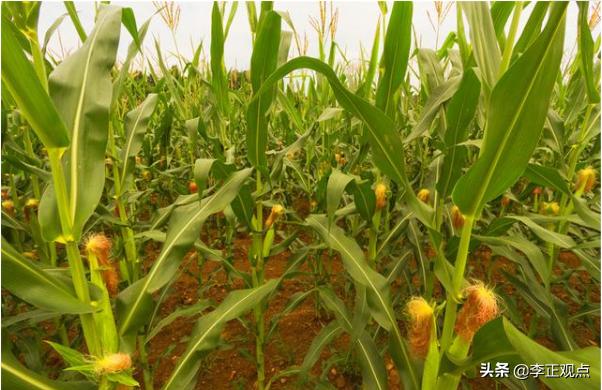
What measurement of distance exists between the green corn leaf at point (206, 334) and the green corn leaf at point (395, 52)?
31.6 inches

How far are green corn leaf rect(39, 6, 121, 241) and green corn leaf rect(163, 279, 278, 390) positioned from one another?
20.4 inches

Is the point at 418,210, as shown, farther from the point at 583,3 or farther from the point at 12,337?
the point at 12,337

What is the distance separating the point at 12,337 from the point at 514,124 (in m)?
2.18

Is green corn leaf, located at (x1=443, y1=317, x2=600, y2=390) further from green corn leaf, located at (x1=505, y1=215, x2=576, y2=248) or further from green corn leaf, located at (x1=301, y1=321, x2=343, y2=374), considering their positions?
green corn leaf, located at (x1=301, y1=321, x2=343, y2=374)

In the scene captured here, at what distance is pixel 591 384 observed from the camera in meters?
0.68

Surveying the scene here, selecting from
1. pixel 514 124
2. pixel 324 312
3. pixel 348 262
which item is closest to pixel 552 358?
pixel 514 124

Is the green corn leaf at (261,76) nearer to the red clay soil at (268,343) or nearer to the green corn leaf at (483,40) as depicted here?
the green corn leaf at (483,40)

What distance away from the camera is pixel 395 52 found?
4.28 feet

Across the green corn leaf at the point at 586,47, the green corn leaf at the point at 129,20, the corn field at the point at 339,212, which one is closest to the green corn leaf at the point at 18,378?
the corn field at the point at 339,212

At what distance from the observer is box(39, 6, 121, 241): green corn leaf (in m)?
0.91

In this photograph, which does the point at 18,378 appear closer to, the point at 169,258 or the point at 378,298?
the point at 169,258

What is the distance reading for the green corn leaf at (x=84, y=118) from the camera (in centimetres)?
91

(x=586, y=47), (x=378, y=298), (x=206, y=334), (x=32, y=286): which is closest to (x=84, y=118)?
(x=32, y=286)

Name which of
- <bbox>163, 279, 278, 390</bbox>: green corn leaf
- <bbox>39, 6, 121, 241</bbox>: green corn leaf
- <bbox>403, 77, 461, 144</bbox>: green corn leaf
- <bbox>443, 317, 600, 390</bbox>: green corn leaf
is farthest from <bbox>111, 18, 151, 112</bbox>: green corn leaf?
<bbox>443, 317, 600, 390</bbox>: green corn leaf
